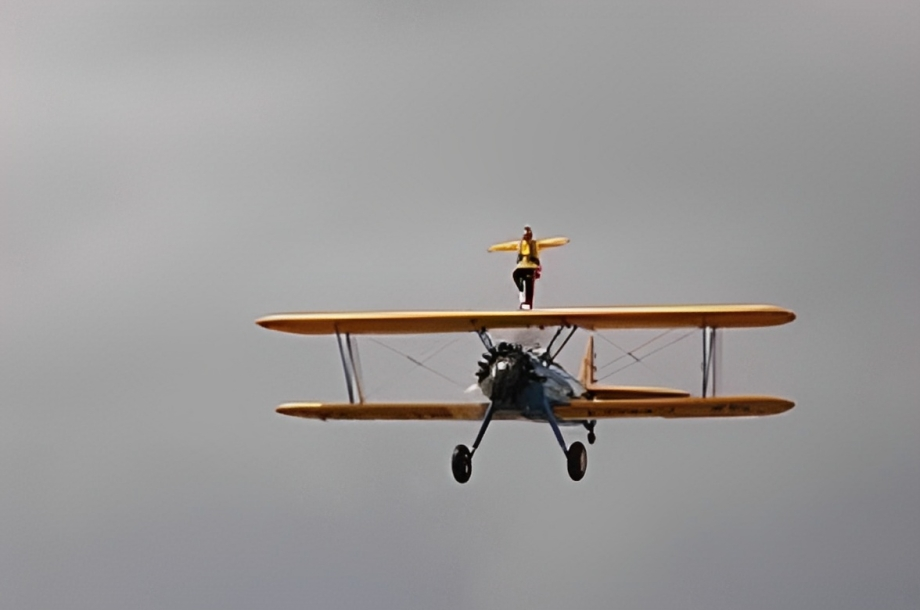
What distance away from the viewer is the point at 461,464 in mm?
41719

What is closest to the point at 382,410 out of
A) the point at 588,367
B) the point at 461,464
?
the point at 461,464

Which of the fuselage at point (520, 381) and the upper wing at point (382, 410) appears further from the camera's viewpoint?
the upper wing at point (382, 410)

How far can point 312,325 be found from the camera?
45.0m

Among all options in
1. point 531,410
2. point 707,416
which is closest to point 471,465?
point 531,410

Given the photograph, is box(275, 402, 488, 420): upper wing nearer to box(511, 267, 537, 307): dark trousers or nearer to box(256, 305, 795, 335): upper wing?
box(256, 305, 795, 335): upper wing

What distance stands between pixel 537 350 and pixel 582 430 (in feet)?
20.5

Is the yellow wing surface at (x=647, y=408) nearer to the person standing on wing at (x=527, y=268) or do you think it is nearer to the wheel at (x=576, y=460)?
the wheel at (x=576, y=460)

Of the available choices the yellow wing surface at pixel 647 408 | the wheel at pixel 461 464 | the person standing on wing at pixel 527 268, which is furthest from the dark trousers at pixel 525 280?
the wheel at pixel 461 464

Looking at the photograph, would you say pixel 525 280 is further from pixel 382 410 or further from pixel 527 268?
pixel 382 410

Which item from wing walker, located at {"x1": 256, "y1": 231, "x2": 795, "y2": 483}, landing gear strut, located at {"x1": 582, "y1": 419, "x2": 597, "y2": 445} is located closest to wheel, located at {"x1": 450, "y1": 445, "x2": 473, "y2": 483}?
wing walker, located at {"x1": 256, "y1": 231, "x2": 795, "y2": 483}

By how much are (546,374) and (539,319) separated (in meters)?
1.02

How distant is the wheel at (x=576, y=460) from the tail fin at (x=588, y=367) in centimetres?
870

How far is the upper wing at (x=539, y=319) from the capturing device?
42188mm

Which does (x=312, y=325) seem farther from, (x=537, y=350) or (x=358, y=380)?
(x=537, y=350)
